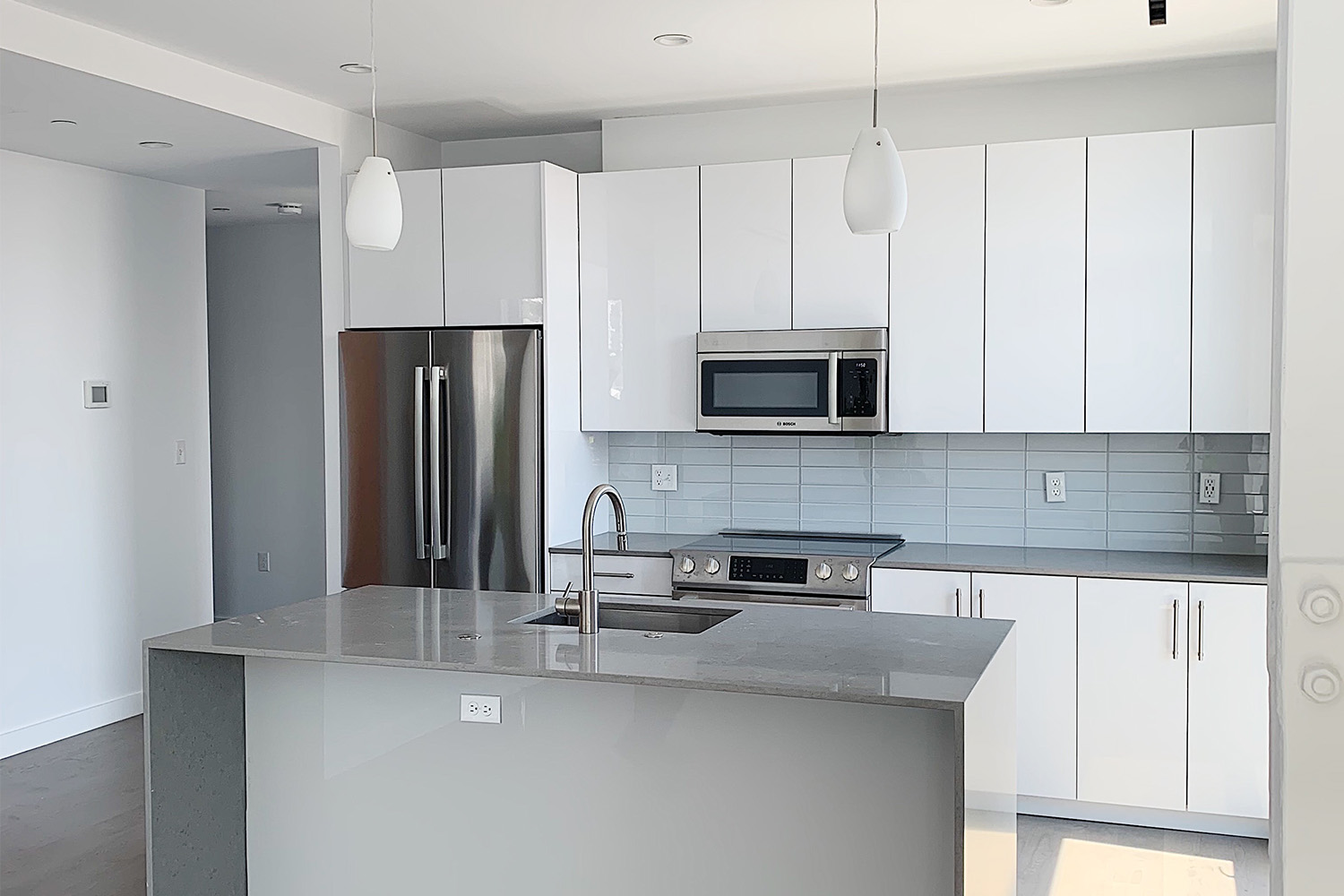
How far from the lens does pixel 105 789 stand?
4.43m

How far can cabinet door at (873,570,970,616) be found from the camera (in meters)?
4.07

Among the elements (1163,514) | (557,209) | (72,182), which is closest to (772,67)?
(557,209)

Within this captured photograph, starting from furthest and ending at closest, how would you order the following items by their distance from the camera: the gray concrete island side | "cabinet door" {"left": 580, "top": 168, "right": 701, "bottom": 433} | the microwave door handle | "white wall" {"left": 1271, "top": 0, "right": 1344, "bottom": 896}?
"cabinet door" {"left": 580, "top": 168, "right": 701, "bottom": 433}, the microwave door handle, the gray concrete island side, "white wall" {"left": 1271, "top": 0, "right": 1344, "bottom": 896}

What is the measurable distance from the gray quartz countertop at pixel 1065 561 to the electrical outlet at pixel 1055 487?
203 millimetres

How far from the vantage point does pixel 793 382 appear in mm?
4426

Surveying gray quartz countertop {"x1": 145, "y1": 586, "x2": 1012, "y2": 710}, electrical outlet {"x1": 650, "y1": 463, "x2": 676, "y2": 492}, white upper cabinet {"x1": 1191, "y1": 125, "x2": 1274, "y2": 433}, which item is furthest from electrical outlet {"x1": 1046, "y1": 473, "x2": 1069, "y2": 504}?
gray quartz countertop {"x1": 145, "y1": 586, "x2": 1012, "y2": 710}

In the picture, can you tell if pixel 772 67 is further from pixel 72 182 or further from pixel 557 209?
pixel 72 182

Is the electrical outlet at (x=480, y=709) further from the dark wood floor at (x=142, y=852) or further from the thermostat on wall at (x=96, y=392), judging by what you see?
the thermostat on wall at (x=96, y=392)

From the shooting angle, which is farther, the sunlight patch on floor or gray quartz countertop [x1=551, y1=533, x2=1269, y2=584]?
gray quartz countertop [x1=551, y1=533, x2=1269, y2=584]

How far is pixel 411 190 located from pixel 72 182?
5.55ft

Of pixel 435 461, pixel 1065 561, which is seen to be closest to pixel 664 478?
pixel 435 461

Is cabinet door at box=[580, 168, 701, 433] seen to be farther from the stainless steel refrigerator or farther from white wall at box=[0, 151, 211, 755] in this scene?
white wall at box=[0, 151, 211, 755]

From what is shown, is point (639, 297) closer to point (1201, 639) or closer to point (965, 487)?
point (965, 487)

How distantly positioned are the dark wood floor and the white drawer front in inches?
60.4
